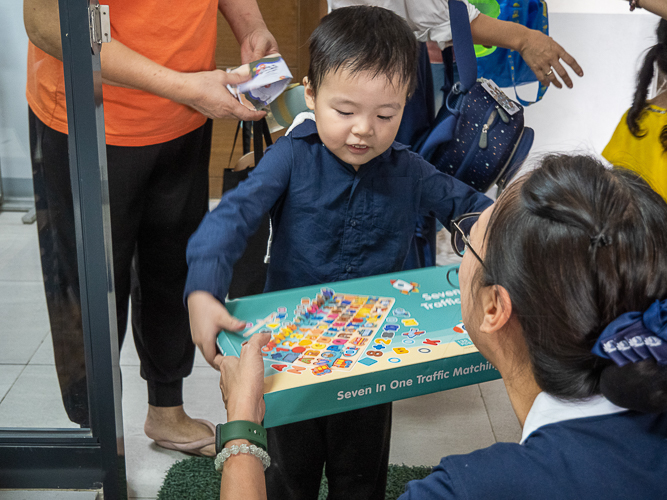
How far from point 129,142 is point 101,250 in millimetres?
348

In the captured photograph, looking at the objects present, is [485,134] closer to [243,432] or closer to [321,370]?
[321,370]

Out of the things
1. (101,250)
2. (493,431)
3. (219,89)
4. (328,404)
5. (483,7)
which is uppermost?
(483,7)

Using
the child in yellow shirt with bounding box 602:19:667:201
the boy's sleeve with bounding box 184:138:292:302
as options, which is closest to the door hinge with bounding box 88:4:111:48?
the boy's sleeve with bounding box 184:138:292:302

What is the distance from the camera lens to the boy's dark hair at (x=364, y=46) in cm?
108

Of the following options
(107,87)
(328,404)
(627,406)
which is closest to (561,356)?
(627,406)

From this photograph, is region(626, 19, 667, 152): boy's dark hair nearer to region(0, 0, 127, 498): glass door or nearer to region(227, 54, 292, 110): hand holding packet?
region(227, 54, 292, 110): hand holding packet

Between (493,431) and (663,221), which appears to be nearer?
(663,221)

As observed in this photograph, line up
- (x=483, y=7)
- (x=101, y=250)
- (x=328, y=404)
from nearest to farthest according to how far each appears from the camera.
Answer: (x=328, y=404) < (x=101, y=250) < (x=483, y=7)

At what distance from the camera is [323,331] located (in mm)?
1000

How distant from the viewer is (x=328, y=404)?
0.89m

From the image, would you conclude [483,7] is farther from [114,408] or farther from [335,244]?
[114,408]

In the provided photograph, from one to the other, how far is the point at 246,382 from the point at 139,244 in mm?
784

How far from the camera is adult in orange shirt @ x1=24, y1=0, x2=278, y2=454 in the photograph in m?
1.08

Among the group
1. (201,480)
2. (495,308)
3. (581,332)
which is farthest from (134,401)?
(581,332)
